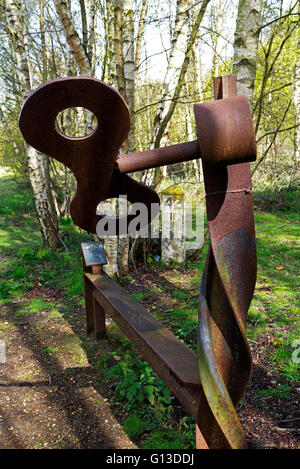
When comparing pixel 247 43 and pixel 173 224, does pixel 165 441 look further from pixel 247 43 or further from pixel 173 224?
pixel 247 43

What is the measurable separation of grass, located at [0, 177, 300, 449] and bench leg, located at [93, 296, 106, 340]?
103 millimetres

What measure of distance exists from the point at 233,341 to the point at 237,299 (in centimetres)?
15

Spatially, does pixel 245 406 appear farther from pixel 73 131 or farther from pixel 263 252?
pixel 73 131

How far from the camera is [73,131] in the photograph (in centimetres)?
855

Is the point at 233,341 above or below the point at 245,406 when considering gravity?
above

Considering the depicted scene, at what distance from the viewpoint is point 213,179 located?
114cm

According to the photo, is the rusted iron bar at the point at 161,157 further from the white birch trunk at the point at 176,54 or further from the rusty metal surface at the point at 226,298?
the white birch trunk at the point at 176,54

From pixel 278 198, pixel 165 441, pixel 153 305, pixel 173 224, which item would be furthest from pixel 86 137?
pixel 278 198

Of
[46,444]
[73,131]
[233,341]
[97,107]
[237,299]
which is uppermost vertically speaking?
[73,131]

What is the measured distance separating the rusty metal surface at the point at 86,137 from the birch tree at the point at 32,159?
5.05 m

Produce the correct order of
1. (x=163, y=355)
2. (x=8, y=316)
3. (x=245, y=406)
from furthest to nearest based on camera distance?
(x=8, y=316) < (x=245, y=406) < (x=163, y=355)

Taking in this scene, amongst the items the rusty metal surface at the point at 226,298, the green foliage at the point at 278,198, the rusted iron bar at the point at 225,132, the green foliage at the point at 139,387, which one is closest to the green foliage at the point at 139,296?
the green foliage at the point at 139,387
